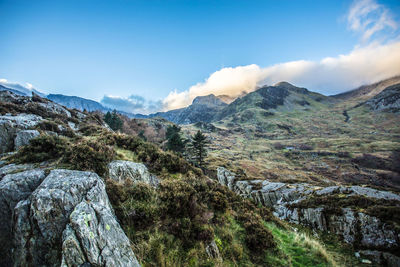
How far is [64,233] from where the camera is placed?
4.09m

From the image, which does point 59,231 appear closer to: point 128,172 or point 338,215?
point 128,172

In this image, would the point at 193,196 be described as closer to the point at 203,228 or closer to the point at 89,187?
the point at 203,228

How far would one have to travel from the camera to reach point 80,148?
28.2 feet

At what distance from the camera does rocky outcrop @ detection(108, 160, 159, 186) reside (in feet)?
29.3

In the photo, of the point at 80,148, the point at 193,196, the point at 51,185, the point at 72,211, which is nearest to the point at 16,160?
the point at 80,148

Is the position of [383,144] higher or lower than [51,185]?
lower

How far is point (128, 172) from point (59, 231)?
5282mm

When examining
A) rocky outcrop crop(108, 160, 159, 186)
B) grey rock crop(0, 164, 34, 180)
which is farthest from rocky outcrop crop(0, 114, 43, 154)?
rocky outcrop crop(108, 160, 159, 186)

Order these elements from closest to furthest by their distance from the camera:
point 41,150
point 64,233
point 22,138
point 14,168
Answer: point 64,233 < point 14,168 < point 41,150 < point 22,138

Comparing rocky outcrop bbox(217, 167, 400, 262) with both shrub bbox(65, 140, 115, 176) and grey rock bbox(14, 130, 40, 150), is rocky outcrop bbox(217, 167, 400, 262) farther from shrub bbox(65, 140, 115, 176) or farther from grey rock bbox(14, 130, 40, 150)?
grey rock bbox(14, 130, 40, 150)

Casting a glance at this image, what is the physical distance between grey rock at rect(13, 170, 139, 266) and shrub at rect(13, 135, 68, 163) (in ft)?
16.7

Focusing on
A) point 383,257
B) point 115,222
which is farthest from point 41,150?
point 383,257

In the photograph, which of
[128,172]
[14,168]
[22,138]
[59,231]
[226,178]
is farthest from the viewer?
[226,178]

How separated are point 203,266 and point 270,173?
49.9m
